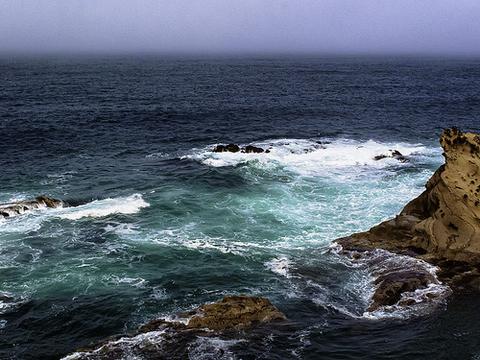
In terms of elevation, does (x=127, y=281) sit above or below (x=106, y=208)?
below

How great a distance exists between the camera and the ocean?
2773 cm

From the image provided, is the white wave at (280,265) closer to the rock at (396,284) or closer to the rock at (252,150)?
the rock at (396,284)

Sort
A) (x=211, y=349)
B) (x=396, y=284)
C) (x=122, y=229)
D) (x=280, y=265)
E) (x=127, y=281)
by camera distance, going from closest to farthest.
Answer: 1. (x=211, y=349)
2. (x=396, y=284)
3. (x=127, y=281)
4. (x=280, y=265)
5. (x=122, y=229)

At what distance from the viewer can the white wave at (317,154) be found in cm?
5981

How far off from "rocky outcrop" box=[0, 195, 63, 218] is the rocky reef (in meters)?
24.7

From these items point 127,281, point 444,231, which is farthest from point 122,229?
point 444,231

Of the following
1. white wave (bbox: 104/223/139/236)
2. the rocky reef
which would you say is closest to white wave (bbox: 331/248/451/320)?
the rocky reef

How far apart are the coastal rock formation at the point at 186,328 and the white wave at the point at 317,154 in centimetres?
2999

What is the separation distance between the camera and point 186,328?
2702cm

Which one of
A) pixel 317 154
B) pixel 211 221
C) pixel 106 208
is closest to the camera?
pixel 211 221

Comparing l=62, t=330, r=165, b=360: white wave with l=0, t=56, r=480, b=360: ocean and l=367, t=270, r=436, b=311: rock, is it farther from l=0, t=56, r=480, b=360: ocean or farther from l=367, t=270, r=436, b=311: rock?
l=367, t=270, r=436, b=311: rock

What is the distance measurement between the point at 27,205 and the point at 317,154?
3433cm

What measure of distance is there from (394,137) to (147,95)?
5619cm

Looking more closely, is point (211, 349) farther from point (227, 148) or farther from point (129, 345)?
point (227, 148)
